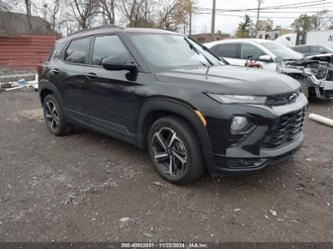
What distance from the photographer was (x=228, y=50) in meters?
8.33

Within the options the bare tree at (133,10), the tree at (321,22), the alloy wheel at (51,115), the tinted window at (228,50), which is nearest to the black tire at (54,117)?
the alloy wheel at (51,115)

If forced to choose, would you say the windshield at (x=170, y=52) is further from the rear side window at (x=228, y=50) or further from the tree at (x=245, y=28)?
the tree at (x=245, y=28)

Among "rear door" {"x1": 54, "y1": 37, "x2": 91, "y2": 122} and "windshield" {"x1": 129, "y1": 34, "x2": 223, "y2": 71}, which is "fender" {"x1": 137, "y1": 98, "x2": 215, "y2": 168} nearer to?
"windshield" {"x1": 129, "y1": 34, "x2": 223, "y2": 71}

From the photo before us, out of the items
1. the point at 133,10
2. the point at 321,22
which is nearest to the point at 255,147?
the point at 133,10

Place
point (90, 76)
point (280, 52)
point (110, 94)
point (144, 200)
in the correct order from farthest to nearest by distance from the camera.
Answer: point (280, 52)
point (90, 76)
point (110, 94)
point (144, 200)

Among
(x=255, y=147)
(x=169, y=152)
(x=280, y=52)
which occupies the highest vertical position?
(x=280, y=52)

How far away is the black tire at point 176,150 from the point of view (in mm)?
2912

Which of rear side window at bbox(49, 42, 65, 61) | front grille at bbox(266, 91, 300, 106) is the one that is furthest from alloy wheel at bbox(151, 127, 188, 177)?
rear side window at bbox(49, 42, 65, 61)

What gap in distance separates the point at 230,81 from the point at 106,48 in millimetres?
1910

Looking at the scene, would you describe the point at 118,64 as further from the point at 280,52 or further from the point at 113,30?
the point at 280,52

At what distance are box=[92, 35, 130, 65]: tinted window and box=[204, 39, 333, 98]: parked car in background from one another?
15.2 ft

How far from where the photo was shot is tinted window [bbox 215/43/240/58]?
8.18 meters

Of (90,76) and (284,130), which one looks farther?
(90,76)

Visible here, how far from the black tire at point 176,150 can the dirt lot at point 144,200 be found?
0.16 metres
